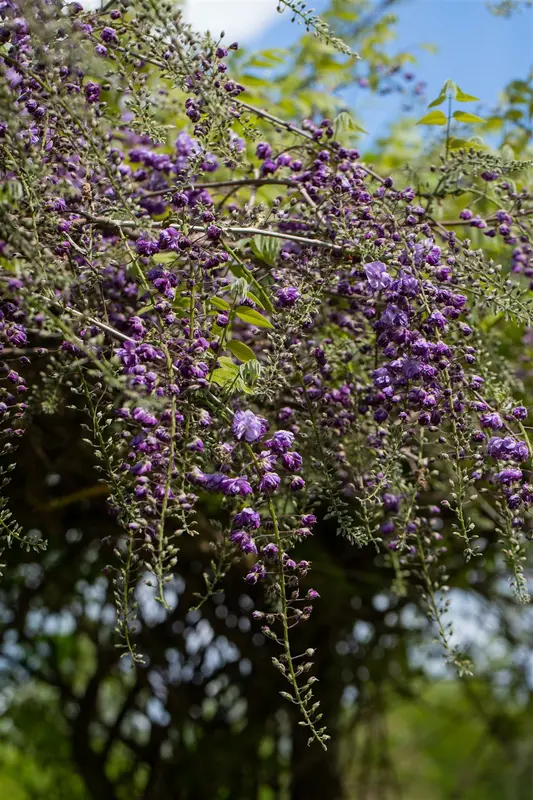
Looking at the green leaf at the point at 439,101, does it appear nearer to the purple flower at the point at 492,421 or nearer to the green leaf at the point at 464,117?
the green leaf at the point at 464,117

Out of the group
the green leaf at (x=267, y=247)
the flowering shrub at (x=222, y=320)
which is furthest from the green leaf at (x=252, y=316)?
the green leaf at (x=267, y=247)

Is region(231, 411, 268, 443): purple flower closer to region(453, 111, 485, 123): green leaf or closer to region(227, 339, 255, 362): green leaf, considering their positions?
region(227, 339, 255, 362): green leaf

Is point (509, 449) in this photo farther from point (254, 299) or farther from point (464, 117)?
point (464, 117)

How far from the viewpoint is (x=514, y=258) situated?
128 cm

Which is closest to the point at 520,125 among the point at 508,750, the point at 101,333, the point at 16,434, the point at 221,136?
the point at 221,136

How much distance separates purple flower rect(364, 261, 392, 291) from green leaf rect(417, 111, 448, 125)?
445 mm

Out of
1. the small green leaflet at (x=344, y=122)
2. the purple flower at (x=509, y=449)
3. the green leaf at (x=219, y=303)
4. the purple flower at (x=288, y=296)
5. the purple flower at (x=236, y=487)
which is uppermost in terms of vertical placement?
the small green leaflet at (x=344, y=122)

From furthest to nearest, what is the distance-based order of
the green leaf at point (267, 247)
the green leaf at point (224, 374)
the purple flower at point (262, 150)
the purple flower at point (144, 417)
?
the purple flower at point (262, 150)
the green leaf at point (267, 247)
the green leaf at point (224, 374)
the purple flower at point (144, 417)

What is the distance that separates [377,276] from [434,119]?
18.4 inches

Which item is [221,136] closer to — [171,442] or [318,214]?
[318,214]

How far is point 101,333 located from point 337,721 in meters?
1.83

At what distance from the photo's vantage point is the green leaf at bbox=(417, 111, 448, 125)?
132cm

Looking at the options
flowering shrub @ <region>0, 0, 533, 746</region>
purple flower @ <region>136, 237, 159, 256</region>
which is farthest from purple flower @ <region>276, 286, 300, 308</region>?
purple flower @ <region>136, 237, 159, 256</region>

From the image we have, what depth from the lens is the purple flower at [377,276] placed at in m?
0.99
